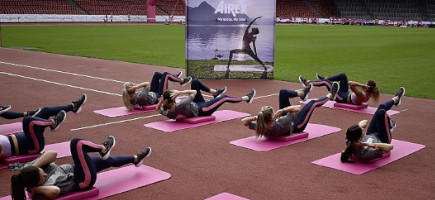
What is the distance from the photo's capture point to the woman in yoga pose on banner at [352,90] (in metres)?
10.5

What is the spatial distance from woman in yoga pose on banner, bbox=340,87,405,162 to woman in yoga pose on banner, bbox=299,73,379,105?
3217mm

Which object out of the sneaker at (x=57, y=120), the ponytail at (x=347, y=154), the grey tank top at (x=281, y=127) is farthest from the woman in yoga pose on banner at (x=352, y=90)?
the sneaker at (x=57, y=120)

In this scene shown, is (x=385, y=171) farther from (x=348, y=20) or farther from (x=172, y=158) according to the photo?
(x=348, y=20)

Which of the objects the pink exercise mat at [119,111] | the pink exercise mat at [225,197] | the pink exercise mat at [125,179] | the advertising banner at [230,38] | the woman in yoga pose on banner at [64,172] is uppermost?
A: the advertising banner at [230,38]

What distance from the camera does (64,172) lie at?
221 inches

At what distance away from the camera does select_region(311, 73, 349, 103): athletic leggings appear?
11117 millimetres

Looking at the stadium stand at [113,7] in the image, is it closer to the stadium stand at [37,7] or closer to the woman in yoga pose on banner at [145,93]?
the stadium stand at [37,7]

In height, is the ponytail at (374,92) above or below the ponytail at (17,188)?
above

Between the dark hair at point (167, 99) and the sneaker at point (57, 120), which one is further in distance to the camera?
the dark hair at point (167, 99)

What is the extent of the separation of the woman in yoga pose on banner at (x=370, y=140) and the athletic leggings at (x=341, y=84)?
368 centimetres

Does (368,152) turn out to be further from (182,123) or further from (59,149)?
(59,149)

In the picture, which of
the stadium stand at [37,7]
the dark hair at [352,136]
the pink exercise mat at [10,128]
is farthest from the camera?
the stadium stand at [37,7]

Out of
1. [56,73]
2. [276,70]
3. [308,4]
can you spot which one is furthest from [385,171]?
[308,4]

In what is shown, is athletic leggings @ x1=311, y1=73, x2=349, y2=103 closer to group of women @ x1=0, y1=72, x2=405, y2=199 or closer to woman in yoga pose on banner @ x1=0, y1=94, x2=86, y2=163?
group of women @ x1=0, y1=72, x2=405, y2=199
